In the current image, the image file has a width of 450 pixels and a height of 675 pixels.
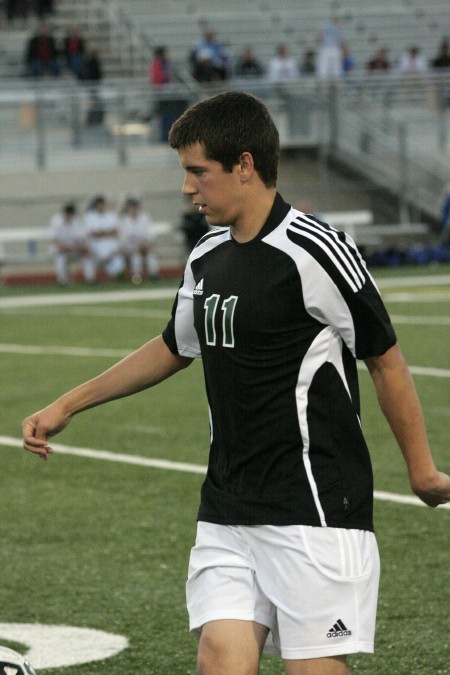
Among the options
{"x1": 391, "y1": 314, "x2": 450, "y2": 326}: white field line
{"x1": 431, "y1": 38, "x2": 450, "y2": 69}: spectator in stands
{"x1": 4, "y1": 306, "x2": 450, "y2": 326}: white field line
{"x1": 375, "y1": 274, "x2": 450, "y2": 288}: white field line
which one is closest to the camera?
{"x1": 391, "y1": 314, "x2": 450, "y2": 326}: white field line

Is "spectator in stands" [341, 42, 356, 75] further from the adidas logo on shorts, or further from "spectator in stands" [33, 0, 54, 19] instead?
the adidas logo on shorts

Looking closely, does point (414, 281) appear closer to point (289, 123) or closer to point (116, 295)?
point (116, 295)

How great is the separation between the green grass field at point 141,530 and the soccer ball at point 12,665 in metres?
1.32

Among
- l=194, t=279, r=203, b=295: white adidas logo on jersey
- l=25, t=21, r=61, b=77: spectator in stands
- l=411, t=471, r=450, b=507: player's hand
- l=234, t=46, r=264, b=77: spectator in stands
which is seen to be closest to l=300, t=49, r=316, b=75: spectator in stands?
l=234, t=46, r=264, b=77: spectator in stands

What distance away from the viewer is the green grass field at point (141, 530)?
202 inches

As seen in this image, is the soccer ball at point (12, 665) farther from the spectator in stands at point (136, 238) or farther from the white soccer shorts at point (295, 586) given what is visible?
the spectator in stands at point (136, 238)

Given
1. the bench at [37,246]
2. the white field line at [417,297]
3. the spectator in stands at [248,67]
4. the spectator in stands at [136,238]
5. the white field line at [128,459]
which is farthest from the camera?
the spectator in stands at [248,67]

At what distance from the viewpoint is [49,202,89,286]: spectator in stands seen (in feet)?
82.1

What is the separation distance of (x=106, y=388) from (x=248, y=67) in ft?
85.9

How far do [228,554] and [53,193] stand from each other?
24.1 meters

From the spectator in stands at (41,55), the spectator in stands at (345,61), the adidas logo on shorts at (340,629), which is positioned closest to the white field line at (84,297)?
the spectator in stands at (41,55)

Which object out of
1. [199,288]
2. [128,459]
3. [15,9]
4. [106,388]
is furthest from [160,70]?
[199,288]

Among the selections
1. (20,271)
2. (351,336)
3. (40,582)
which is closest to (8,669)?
(351,336)

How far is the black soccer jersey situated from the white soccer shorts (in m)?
0.04
